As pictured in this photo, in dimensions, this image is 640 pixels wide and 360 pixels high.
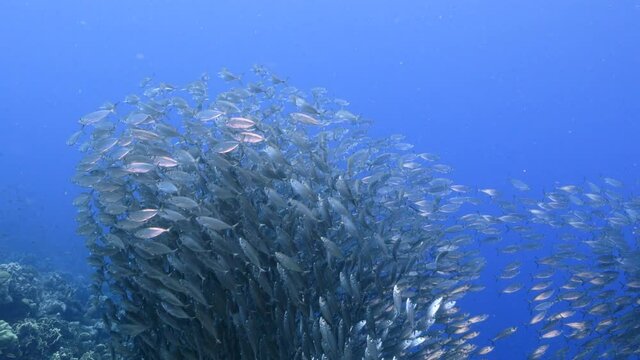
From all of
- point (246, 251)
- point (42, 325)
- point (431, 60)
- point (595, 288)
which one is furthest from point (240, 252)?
point (431, 60)

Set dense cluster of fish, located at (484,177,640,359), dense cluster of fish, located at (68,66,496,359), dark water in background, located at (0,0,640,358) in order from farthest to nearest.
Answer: dark water in background, located at (0,0,640,358) < dense cluster of fish, located at (484,177,640,359) < dense cluster of fish, located at (68,66,496,359)

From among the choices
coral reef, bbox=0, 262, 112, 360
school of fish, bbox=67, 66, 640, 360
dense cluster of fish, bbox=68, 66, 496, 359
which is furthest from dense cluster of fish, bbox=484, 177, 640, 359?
coral reef, bbox=0, 262, 112, 360

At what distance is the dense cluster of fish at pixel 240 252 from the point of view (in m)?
4.92

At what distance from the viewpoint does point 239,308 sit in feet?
16.1

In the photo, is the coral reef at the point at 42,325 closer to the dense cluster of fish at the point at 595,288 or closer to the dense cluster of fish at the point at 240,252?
the dense cluster of fish at the point at 240,252

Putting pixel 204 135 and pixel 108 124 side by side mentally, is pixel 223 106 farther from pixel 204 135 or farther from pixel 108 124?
pixel 108 124

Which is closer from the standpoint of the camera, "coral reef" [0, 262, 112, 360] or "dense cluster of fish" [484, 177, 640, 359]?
"dense cluster of fish" [484, 177, 640, 359]

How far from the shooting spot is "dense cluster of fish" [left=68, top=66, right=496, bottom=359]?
16.1ft

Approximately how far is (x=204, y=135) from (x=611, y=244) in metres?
7.25

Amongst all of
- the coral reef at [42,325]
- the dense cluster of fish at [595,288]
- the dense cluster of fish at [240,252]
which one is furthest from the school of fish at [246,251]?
the coral reef at [42,325]

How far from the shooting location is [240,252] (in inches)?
198

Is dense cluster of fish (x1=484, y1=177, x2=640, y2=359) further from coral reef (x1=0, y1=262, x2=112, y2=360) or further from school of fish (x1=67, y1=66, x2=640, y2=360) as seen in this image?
coral reef (x1=0, y1=262, x2=112, y2=360)

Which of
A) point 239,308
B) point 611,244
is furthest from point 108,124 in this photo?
point 611,244

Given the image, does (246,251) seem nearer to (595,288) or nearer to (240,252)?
(240,252)
